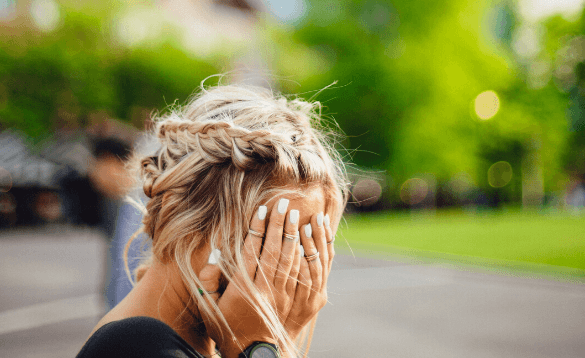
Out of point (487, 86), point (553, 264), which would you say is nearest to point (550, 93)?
point (487, 86)

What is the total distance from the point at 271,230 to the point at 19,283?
32.2 ft

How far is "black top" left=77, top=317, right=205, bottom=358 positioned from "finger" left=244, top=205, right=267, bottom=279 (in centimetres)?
40

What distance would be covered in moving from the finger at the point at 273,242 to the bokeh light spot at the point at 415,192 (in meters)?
34.2

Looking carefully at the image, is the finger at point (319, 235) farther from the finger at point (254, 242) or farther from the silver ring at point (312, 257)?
the finger at point (254, 242)

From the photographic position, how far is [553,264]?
11.1 m

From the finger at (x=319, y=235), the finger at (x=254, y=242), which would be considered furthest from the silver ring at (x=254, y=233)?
the finger at (x=319, y=235)

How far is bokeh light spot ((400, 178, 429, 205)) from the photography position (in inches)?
1399

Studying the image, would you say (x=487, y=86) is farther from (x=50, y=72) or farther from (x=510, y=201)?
(x=50, y=72)

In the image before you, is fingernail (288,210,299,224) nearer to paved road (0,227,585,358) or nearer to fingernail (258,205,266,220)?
fingernail (258,205,266,220)

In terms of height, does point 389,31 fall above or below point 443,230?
above

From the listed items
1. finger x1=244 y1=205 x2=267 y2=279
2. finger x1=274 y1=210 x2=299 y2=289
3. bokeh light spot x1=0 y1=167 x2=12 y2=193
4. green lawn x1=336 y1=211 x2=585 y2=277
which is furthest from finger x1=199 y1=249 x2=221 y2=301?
bokeh light spot x1=0 y1=167 x2=12 y2=193

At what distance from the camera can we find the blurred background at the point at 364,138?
6.26 meters

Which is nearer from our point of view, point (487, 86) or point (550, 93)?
point (487, 86)

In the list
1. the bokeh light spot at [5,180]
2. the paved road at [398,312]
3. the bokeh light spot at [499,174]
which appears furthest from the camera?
the bokeh light spot at [499,174]
